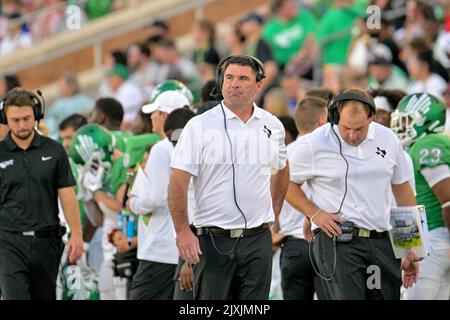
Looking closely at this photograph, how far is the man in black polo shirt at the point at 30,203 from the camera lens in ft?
38.8

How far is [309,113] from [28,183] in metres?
2.41

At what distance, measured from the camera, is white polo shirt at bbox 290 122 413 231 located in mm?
10852

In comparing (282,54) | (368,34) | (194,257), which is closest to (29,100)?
(194,257)

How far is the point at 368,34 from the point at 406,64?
2.10 ft

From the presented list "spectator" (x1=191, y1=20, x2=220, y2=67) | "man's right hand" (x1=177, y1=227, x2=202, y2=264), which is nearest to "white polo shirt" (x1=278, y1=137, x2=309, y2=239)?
"man's right hand" (x1=177, y1=227, x2=202, y2=264)

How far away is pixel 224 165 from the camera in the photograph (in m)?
10.3

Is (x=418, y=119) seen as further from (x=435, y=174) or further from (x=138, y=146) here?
(x=138, y=146)

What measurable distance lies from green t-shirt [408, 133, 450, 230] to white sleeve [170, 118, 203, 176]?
7.36 feet

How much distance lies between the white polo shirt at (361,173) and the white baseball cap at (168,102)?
6.85 ft

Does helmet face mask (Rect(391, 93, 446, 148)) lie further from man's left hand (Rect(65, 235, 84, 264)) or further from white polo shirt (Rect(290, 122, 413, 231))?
man's left hand (Rect(65, 235, 84, 264))

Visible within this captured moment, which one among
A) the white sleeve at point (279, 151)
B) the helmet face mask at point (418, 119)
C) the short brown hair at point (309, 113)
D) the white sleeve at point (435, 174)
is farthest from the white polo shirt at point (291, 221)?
the white sleeve at point (279, 151)

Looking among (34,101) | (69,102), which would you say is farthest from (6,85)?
(34,101)

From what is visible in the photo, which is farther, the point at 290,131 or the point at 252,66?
the point at 290,131

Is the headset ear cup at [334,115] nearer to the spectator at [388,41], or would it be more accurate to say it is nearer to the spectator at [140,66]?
the spectator at [388,41]
